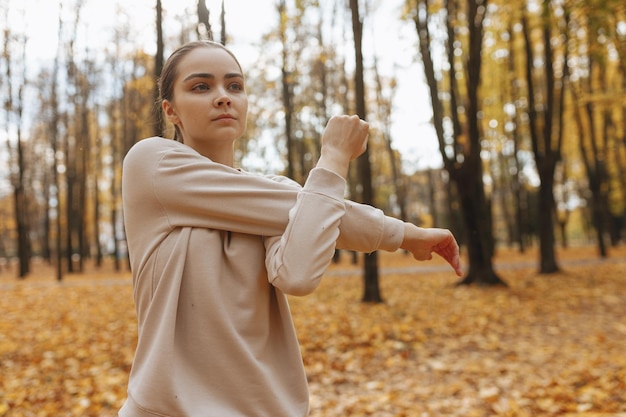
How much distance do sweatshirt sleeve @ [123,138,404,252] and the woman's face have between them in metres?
0.08

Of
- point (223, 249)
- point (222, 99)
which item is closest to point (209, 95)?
point (222, 99)

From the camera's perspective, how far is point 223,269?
119cm

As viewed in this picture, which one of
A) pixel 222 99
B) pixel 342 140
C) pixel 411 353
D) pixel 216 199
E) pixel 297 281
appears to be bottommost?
pixel 411 353

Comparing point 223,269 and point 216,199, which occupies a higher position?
point 216,199

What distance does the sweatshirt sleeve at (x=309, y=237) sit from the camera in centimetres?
108

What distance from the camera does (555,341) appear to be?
6891mm

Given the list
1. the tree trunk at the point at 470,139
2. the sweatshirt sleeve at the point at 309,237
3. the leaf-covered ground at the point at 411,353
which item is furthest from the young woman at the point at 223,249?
the tree trunk at the point at 470,139

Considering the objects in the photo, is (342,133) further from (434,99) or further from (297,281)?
(434,99)

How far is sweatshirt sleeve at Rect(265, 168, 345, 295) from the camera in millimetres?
1077

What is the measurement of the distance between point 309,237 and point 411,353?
5.82m

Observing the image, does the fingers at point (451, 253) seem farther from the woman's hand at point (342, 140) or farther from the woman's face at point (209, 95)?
the woman's face at point (209, 95)

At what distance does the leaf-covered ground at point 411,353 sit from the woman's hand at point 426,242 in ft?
11.6

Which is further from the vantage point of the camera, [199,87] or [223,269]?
[199,87]

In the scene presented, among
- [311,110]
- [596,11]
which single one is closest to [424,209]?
[311,110]
